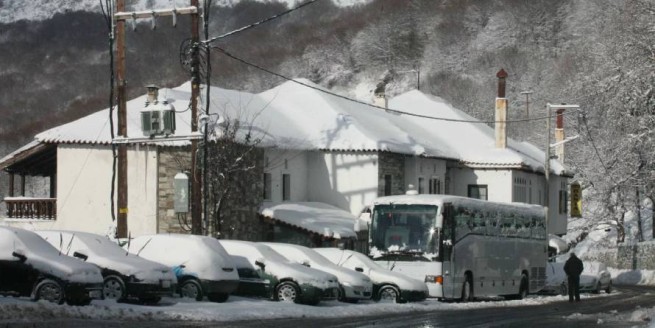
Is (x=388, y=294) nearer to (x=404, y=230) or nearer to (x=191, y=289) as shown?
(x=404, y=230)

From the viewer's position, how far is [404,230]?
38.5 meters

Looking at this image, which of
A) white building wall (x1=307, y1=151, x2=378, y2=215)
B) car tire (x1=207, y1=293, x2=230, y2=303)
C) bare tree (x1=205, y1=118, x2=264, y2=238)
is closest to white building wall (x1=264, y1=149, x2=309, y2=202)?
white building wall (x1=307, y1=151, x2=378, y2=215)

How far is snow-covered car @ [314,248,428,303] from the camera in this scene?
3556cm

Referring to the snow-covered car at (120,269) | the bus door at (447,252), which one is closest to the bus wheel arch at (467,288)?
the bus door at (447,252)

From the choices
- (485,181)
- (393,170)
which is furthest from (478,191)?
(393,170)

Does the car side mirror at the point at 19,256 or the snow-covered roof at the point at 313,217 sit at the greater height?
the snow-covered roof at the point at 313,217

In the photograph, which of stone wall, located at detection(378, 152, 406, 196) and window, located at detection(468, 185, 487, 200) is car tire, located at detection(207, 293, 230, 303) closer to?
stone wall, located at detection(378, 152, 406, 196)

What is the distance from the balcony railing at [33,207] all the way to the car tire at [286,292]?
21.2m

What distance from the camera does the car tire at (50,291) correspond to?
2517cm

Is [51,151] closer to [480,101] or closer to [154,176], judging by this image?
[154,176]

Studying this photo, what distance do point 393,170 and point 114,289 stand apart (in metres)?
28.9

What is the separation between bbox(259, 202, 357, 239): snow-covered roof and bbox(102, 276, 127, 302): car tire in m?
21.1

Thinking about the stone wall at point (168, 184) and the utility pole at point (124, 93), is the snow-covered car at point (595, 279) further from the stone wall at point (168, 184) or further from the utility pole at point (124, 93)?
the utility pole at point (124, 93)

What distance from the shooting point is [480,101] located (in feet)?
534
